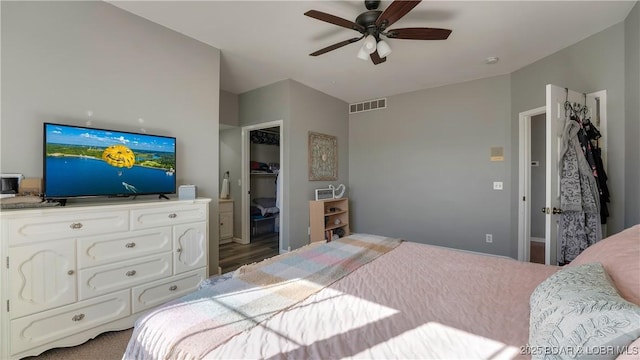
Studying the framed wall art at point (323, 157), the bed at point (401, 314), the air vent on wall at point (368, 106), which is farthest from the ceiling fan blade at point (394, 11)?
the air vent on wall at point (368, 106)

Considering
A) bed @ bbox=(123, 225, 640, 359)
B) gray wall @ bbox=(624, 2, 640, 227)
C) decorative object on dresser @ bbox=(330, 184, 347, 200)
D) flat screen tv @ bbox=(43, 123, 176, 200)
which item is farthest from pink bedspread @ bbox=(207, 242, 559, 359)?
decorative object on dresser @ bbox=(330, 184, 347, 200)

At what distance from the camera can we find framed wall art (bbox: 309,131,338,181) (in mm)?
4145

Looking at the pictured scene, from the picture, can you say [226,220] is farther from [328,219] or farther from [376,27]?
[376,27]

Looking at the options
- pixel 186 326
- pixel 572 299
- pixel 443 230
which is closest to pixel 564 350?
pixel 572 299

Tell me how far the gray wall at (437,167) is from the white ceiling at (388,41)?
0.46 metres

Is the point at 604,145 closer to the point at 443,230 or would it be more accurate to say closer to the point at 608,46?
the point at 608,46

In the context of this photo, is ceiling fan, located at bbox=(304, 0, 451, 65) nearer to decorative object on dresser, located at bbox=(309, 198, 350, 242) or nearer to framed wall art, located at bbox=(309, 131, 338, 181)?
framed wall art, located at bbox=(309, 131, 338, 181)

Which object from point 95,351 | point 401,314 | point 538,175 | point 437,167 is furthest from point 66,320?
point 538,175

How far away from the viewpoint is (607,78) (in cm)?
231

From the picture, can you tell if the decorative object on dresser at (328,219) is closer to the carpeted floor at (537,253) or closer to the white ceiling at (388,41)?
the white ceiling at (388,41)

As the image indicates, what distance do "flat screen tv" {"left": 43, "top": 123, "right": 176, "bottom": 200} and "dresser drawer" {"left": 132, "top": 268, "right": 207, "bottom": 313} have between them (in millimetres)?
782

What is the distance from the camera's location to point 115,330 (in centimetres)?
194

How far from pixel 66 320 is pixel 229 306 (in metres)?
1.54

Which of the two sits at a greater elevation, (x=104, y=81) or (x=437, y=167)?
(x=104, y=81)
